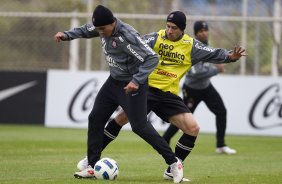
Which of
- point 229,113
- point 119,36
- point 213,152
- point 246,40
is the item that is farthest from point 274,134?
point 119,36

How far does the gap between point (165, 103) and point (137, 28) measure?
11.4m

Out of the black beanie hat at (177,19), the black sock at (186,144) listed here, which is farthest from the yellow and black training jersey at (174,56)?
the black sock at (186,144)

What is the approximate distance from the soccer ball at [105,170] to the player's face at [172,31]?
1.92 m

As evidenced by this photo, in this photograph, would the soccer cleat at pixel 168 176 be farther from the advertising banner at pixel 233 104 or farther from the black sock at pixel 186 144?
the advertising banner at pixel 233 104

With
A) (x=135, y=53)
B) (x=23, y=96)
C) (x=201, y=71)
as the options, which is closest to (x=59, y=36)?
(x=135, y=53)

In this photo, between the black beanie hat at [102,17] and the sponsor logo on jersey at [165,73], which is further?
the sponsor logo on jersey at [165,73]

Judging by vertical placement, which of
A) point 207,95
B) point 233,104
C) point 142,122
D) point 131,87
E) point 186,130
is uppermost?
point 131,87

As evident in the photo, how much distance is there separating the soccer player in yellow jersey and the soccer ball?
16.3 inches

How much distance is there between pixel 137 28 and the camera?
70.9 ft

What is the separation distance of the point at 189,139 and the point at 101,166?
1.31 metres

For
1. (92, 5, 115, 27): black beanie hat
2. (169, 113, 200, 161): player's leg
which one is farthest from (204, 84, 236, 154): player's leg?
(92, 5, 115, 27): black beanie hat

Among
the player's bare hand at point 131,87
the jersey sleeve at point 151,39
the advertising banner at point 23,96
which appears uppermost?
the jersey sleeve at point 151,39

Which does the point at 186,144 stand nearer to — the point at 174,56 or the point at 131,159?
the point at 174,56

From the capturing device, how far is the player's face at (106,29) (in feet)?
30.8
